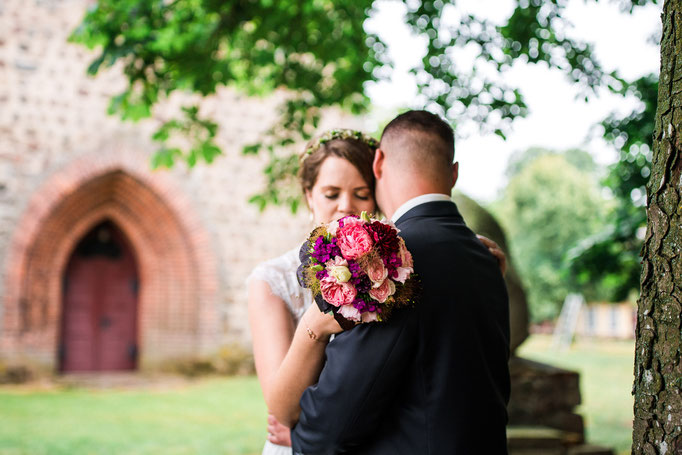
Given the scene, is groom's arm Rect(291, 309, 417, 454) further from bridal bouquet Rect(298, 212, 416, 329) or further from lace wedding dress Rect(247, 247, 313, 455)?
lace wedding dress Rect(247, 247, 313, 455)

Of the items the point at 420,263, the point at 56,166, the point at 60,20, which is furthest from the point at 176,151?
the point at 60,20

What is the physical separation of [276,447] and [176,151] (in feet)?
13.7

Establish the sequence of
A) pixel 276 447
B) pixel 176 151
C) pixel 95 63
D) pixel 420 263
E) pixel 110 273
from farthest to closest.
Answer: pixel 110 273 < pixel 176 151 < pixel 95 63 < pixel 276 447 < pixel 420 263

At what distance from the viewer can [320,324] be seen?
1.72m

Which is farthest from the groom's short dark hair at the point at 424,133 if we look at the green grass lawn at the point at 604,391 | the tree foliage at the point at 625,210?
the green grass lawn at the point at 604,391

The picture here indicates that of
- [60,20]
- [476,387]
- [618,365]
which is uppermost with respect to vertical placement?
[60,20]

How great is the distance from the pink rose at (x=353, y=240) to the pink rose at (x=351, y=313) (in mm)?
130

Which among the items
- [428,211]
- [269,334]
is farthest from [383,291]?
[269,334]

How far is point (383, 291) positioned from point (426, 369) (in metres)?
0.28

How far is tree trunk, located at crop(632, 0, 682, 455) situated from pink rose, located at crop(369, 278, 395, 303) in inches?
33.8

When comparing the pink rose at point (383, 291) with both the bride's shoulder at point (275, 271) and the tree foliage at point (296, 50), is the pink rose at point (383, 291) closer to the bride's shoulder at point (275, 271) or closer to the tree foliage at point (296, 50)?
the bride's shoulder at point (275, 271)

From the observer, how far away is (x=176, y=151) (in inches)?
234

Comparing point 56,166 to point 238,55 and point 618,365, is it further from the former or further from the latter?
point 618,365

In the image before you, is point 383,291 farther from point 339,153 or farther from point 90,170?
point 90,170
